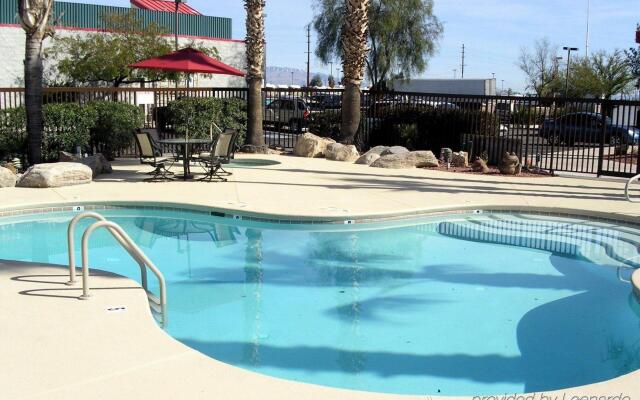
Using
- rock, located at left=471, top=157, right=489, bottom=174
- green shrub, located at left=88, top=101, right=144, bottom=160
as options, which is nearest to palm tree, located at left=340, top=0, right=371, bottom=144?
rock, located at left=471, top=157, right=489, bottom=174

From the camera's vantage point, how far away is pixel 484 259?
9.85 metres

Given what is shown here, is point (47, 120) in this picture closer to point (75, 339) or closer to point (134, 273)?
point (134, 273)

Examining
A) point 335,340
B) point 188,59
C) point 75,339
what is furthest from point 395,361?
point 188,59

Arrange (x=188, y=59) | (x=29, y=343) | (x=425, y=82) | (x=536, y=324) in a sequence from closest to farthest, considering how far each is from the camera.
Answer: (x=29, y=343) → (x=536, y=324) → (x=188, y=59) → (x=425, y=82)

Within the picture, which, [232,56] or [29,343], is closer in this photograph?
[29,343]

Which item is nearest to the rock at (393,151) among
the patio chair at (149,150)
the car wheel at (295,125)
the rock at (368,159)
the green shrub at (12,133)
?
the rock at (368,159)

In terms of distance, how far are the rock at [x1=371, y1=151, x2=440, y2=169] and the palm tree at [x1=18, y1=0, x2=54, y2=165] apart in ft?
26.0

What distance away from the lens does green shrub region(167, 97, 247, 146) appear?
19047mm

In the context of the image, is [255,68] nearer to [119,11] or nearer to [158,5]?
[119,11]

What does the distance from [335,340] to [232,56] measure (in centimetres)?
3481

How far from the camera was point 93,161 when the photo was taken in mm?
14820

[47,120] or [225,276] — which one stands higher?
[47,120]

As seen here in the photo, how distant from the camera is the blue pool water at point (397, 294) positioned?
6133mm

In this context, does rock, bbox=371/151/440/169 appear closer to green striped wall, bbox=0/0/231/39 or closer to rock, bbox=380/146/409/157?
rock, bbox=380/146/409/157
